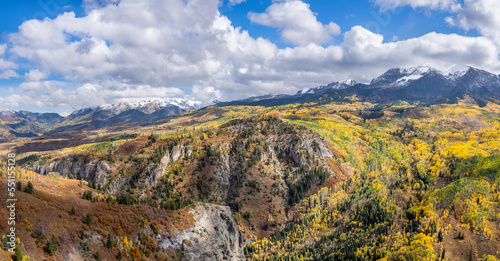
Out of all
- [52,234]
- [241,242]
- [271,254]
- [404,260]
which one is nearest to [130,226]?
[52,234]

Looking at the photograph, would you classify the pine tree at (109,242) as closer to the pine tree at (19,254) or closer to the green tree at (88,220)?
the green tree at (88,220)

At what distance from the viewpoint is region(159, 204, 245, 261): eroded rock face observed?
129000mm

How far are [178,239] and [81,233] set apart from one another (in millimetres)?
51290

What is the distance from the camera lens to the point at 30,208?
261 ft

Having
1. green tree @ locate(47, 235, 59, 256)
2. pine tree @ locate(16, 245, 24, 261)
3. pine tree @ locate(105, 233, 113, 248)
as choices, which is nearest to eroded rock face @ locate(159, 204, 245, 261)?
pine tree @ locate(105, 233, 113, 248)

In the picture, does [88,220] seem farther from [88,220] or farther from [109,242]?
[109,242]

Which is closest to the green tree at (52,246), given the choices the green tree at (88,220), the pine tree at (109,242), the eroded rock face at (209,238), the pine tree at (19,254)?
the pine tree at (19,254)

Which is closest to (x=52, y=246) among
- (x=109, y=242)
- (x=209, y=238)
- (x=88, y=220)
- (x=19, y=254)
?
(x=19, y=254)

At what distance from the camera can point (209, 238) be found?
147m

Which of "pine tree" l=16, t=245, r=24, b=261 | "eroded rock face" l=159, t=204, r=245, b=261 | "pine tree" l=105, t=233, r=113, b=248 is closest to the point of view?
"pine tree" l=16, t=245, r=24, b=261

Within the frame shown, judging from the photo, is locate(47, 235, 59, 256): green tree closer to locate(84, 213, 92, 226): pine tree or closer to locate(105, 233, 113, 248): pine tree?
locate(84, 213, 92, 226): pine tree

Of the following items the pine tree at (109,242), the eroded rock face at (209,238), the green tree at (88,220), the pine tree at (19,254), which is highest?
the pine tree at (19,254)

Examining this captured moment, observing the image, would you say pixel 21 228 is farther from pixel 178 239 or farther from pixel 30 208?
pixel 178 239

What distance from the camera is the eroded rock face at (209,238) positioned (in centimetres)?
12900
